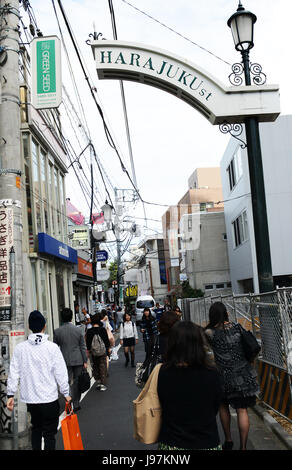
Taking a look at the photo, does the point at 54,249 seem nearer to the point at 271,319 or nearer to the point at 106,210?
the point at 271,319

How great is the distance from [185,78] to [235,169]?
66.5 ft

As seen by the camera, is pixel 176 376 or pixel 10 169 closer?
pixel 176 376

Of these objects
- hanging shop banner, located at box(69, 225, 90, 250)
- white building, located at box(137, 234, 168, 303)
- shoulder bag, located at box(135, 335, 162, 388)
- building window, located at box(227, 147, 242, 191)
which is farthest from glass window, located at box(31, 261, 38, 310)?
white building, located at box(137, 234, 168, 303)

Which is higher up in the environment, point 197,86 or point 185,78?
point 185,78

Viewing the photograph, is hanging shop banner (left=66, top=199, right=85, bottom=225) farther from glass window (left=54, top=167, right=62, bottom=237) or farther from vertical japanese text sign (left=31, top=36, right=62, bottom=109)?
vertical japanese text sign (left=31, top=36, right=62, bottom=109)

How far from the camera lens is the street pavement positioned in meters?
5.81

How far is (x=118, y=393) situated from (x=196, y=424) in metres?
7.12

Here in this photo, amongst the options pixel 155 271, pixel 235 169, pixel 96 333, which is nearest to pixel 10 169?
pixel 96 333

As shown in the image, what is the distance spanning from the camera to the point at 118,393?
9758mm

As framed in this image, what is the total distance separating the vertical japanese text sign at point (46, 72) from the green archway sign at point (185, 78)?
1.06 meters

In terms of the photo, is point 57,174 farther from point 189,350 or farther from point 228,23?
point 189,350

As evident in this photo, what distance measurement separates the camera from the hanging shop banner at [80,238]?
2039 cm

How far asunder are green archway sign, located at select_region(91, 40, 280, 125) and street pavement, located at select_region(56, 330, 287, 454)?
196 inches

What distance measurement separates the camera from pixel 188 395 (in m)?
3.03
